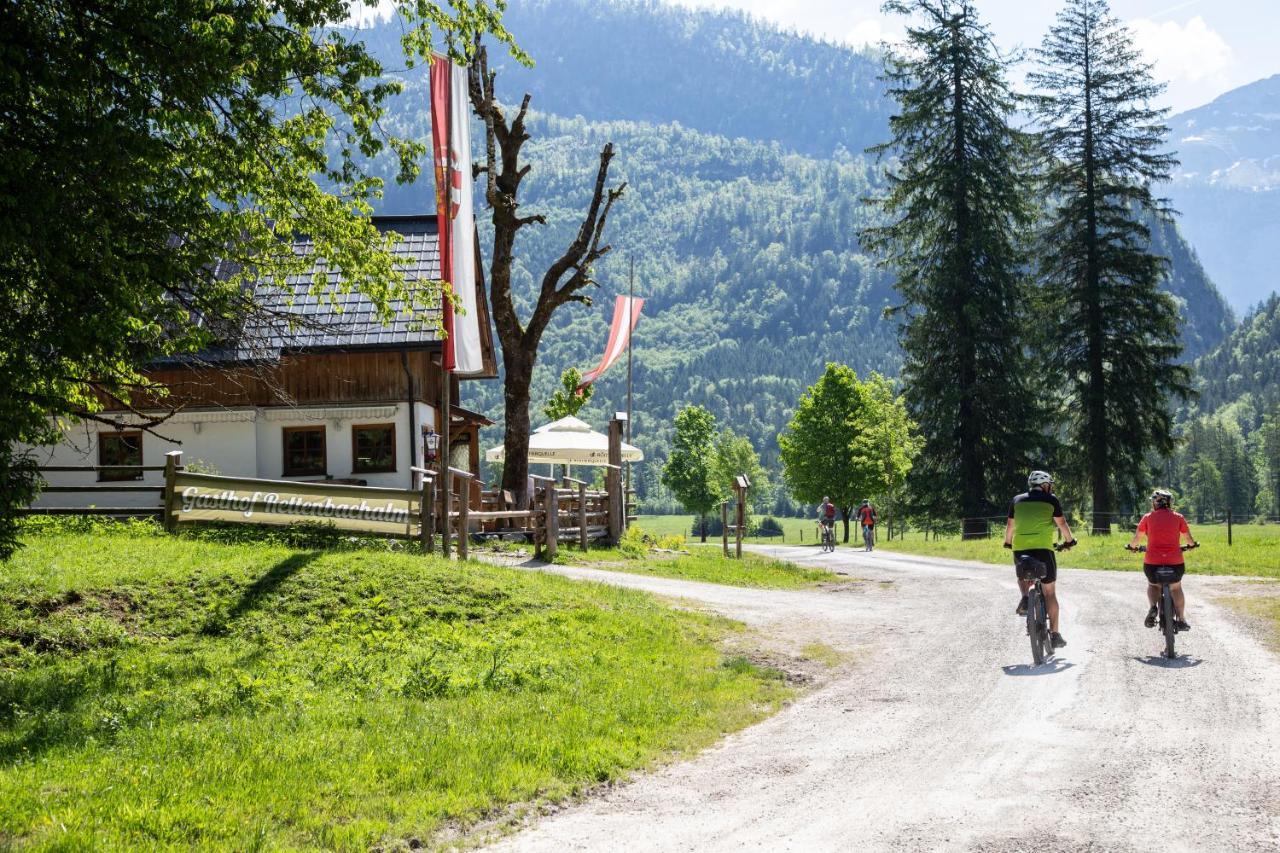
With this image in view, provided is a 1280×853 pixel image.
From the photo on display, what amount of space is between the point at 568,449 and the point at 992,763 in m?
24.0

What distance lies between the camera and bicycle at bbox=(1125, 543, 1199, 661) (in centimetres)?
1273

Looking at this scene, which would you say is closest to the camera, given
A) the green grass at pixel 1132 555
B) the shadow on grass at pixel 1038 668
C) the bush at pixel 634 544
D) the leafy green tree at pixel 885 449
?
the shadow on grass at pixel 1038 668

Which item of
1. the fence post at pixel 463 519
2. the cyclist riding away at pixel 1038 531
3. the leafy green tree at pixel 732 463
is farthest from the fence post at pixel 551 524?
the leafy green tree at pixel 732 463

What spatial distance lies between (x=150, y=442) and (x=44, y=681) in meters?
20.2

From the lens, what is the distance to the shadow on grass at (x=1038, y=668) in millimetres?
11977

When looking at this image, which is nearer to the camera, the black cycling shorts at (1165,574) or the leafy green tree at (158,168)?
the leafy green tree at (158,168)

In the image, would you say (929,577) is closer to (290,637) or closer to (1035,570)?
(1035,570)

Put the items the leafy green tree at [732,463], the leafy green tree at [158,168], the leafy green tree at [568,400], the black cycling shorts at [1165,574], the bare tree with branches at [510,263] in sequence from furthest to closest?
the leafy green tree at [732,463] → the leafy green tree at [568,400] → the bare tree with branches at [510,263] → the black cycling shorts at [1165,574] → the leafy green tree at [158,168]

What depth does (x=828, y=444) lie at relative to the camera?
69.1 metres

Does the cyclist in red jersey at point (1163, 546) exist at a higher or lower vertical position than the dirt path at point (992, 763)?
higher

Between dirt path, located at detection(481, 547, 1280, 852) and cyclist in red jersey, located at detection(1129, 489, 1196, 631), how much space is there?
0.62 meters

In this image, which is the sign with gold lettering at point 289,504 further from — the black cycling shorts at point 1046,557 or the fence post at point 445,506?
the black cycling shorts at point 1046,557

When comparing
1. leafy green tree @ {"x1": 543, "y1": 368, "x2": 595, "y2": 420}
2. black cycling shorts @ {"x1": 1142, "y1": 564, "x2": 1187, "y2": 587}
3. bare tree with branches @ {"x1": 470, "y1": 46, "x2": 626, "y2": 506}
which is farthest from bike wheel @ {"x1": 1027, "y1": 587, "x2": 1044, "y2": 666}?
leafy green tree @ {"x1": 543, "y1": 368, "x2": 595, "y2": 420}

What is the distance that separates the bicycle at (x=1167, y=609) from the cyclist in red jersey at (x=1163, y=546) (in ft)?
0.18
